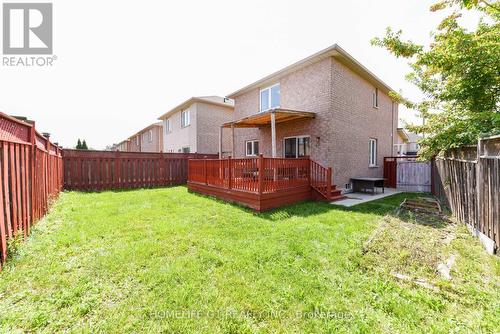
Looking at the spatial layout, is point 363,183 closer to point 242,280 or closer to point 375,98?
point 375,98

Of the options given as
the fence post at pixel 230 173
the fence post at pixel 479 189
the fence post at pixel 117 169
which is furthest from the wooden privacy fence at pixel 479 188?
the fence post at pixel 117 169

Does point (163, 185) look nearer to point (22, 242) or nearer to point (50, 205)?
point (50, 205)

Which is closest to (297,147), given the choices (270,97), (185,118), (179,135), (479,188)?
(270,97)

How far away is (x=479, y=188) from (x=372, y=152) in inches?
349

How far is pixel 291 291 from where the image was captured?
2.74m

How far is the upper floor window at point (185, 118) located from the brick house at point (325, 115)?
5783 millimetres

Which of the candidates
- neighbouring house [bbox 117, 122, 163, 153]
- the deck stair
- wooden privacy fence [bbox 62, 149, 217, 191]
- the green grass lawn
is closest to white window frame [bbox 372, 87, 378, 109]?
the deck stair

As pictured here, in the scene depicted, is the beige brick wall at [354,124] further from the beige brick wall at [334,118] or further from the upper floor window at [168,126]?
the upper floor window at [168,126]

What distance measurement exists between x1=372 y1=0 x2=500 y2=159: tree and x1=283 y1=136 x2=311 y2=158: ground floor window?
4.32 meters

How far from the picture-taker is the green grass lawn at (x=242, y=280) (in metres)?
2.26

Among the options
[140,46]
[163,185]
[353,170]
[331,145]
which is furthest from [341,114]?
[163,185]

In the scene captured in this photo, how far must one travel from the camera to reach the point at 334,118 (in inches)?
381

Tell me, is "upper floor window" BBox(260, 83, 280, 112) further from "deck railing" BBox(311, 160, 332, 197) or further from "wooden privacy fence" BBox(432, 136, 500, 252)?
"wooden privacy fence" BBox(432, 136, 500, 252)

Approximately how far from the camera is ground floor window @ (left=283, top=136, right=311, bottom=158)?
34.9 feet
